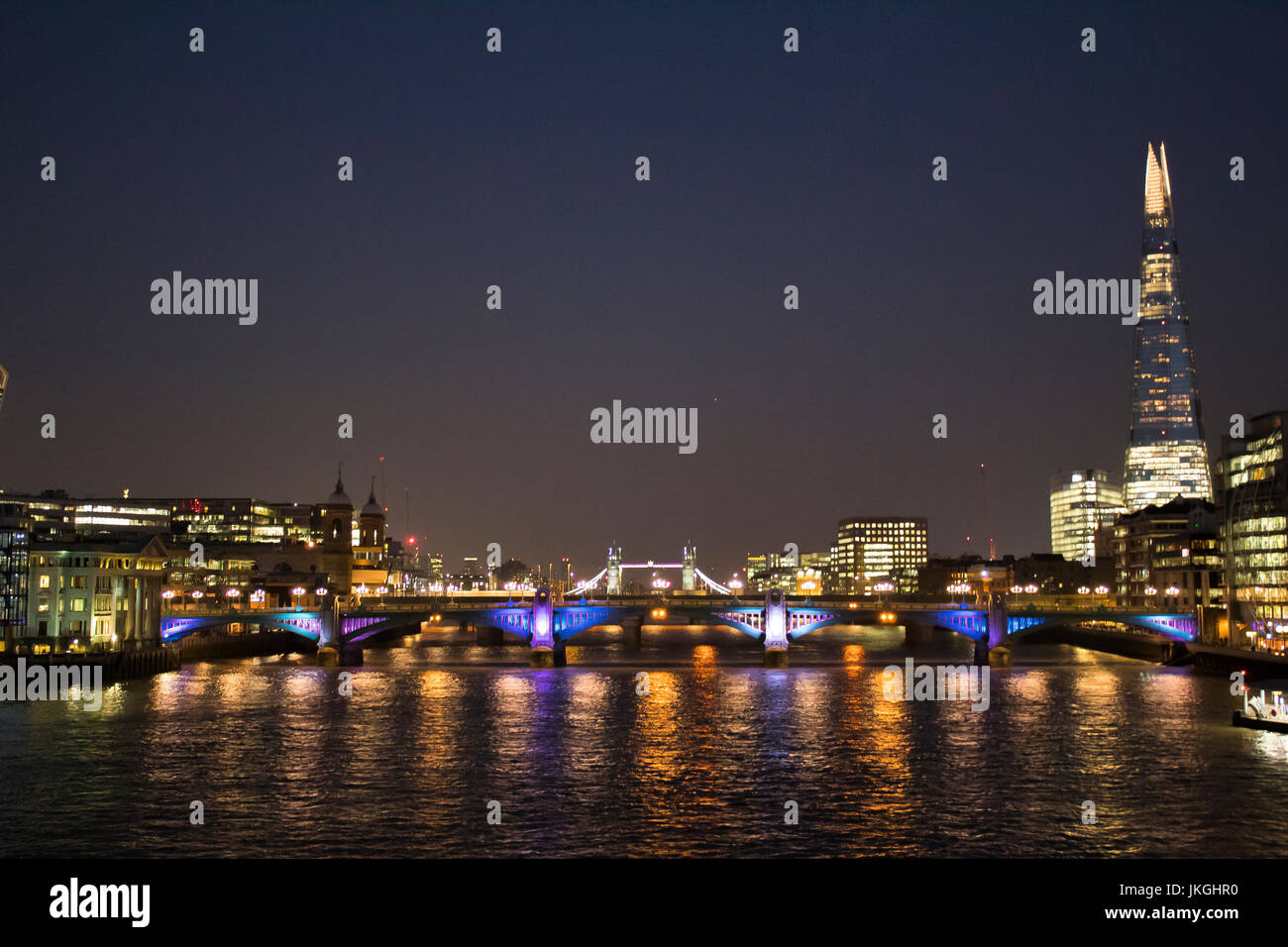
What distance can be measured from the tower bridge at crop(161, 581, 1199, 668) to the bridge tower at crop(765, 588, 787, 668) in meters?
0.09

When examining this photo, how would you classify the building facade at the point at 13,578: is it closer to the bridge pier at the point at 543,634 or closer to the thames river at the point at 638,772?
the thames river at the point at 638,772

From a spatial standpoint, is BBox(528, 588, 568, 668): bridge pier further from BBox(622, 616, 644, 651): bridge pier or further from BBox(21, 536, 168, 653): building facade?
BBox(622, 616, 644, 651): bridge pier

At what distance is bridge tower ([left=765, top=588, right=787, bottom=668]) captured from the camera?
112312mm

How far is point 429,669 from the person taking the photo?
353ft

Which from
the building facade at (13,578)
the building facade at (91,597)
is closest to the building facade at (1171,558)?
the building facade at (91,597)

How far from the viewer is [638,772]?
165 feet

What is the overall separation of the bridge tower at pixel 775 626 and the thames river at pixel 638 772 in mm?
23000

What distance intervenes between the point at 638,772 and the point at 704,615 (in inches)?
2810

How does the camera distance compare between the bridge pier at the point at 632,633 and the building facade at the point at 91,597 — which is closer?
the building facade at the point at 91,597

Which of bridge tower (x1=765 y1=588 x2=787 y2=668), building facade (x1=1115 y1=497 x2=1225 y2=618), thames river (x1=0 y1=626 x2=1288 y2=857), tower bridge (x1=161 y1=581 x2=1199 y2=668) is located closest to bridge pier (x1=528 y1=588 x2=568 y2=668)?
tower bridge (x1=161 y1=581 x2=1199 y2=668)

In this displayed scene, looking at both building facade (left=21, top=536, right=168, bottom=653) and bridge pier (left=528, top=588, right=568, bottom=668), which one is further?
bridge pier (left=528, top=588, right=568, bottom=668)

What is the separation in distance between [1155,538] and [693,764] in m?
133

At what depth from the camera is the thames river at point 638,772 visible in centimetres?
3738

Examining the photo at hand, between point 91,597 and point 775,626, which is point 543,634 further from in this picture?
point 91,597
